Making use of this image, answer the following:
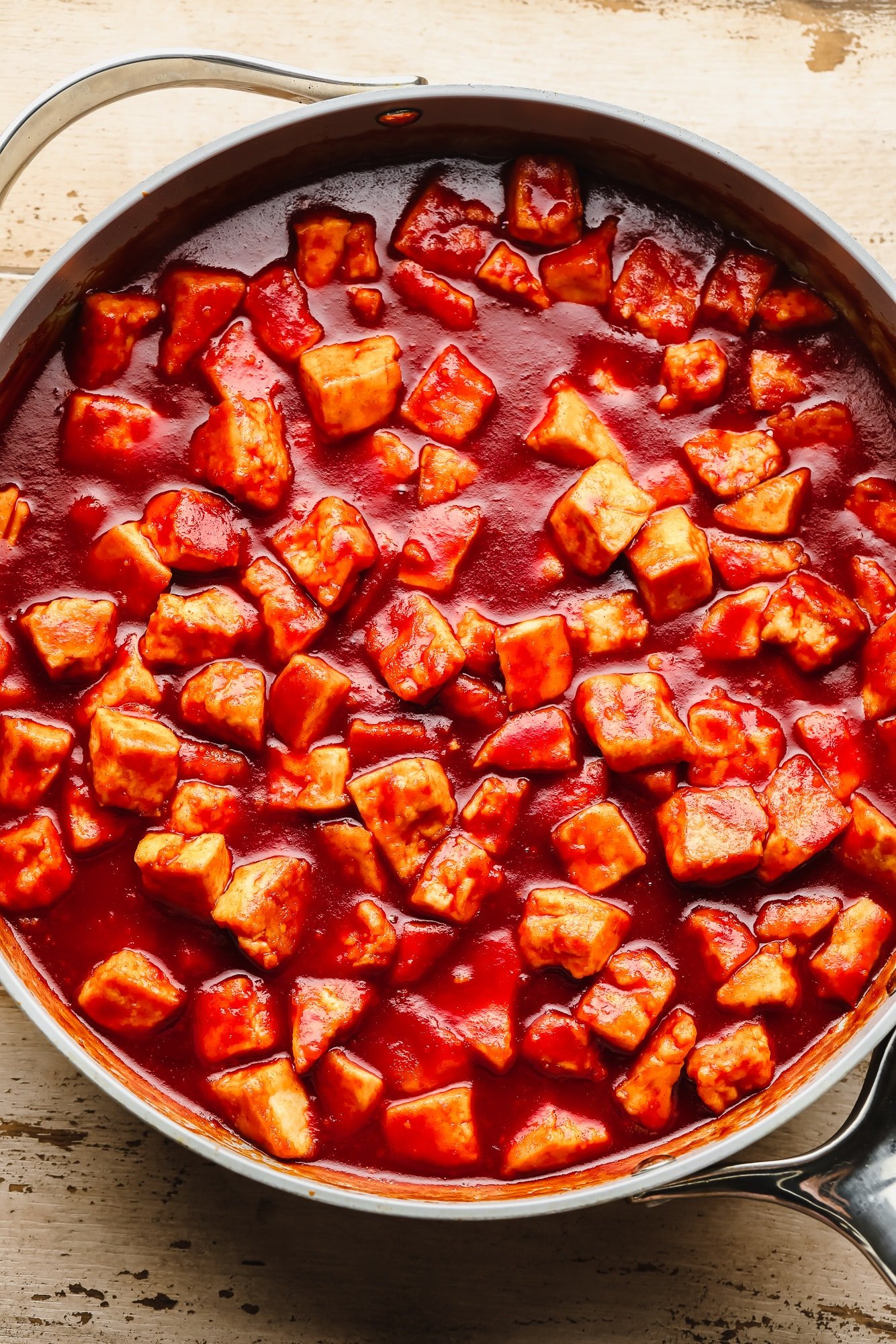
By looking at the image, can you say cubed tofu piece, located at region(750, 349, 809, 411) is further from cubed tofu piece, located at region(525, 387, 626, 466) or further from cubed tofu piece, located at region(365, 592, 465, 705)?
cubed tofu piece, located at region(365, 592, 465, 705)

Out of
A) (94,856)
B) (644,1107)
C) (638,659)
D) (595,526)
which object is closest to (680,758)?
(638,659)

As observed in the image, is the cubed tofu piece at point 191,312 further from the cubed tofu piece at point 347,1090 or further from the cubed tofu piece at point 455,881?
the cubed tofu piece at point 347,1090

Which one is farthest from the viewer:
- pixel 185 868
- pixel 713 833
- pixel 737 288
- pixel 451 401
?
pixel 737 288

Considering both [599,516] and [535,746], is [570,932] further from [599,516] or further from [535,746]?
[599,516]

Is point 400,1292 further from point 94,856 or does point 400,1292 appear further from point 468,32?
point 468,32

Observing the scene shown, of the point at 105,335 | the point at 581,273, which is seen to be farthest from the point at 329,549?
the point at 581,273

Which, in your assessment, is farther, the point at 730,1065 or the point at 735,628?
the point at 735,628

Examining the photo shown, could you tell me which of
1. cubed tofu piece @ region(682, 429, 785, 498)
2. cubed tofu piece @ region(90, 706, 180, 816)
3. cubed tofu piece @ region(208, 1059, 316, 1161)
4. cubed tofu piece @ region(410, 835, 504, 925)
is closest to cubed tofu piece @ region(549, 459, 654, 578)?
cubed tofu piece @ region(682, 429, 785, 498)
